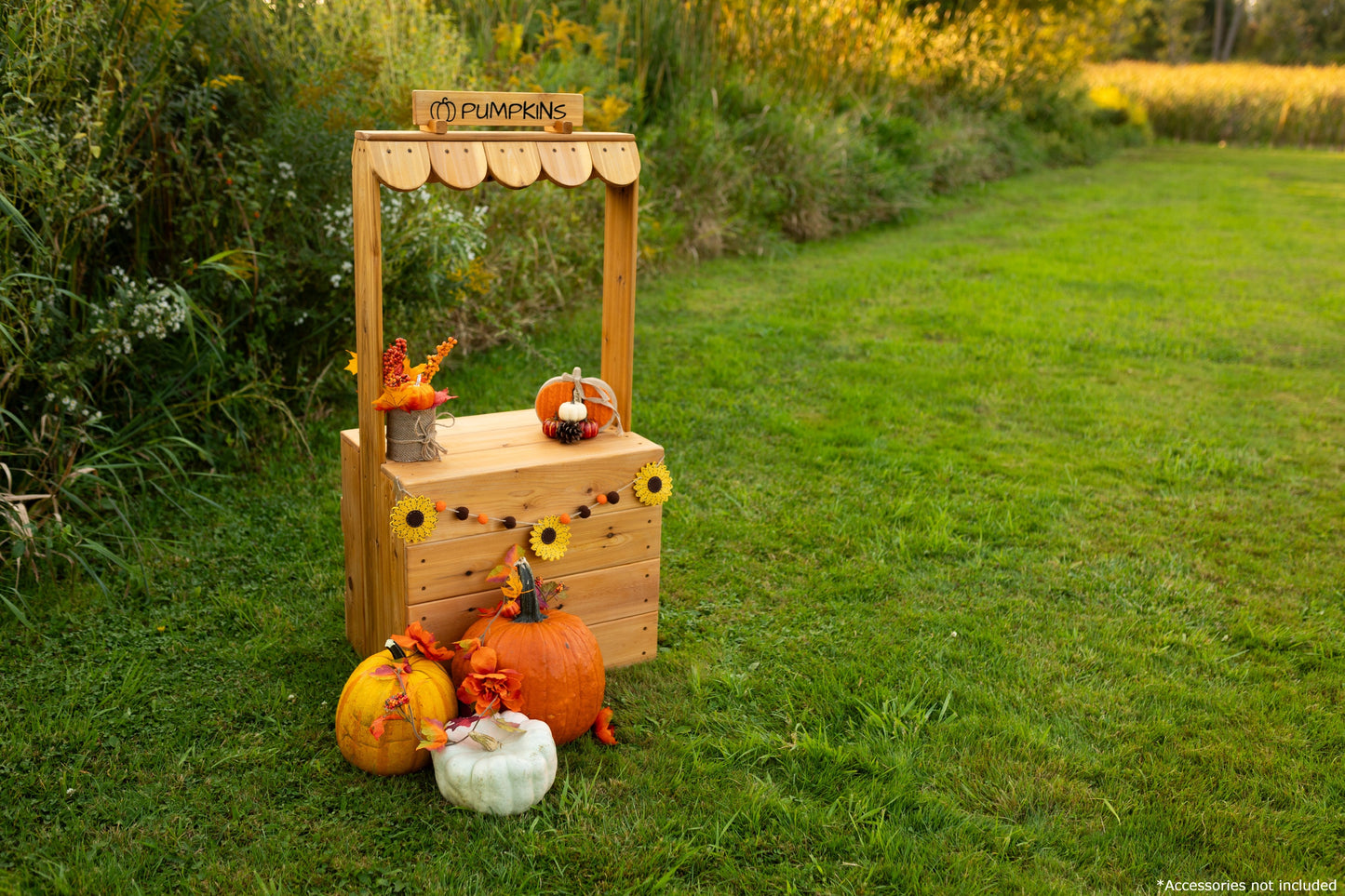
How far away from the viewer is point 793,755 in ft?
8.55

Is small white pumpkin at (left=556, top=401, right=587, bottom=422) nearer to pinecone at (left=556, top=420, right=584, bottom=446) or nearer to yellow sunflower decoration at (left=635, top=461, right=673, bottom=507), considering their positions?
pinecone at (left=556, top=420, right=584, bottom=446)

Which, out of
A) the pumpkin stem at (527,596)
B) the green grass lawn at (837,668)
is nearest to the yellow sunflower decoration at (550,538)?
the pumpkin stem at (527,596)

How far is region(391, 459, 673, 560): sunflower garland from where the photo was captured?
2.53 meters

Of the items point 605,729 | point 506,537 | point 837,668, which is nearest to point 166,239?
point 506,537

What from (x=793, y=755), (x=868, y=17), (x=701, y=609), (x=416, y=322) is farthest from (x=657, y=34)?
(x=793, y=755)

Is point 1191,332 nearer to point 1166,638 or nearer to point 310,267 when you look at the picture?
point 1166,638

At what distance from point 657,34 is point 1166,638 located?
20.8 feet

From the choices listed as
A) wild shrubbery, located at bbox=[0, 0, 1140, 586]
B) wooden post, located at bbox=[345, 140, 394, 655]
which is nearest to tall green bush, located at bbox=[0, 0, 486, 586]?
wild shrubbery, located at bbox=[0, 0, 1140, 586]

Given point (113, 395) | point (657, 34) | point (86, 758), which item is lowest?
point (86, 758)

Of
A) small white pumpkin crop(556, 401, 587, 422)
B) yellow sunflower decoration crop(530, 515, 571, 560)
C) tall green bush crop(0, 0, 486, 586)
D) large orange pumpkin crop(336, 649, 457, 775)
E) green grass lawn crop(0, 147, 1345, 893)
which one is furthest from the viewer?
tall green bush crop(0, 0, 486, 586)

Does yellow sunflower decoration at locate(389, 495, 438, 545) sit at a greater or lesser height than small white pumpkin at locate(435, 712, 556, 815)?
greater

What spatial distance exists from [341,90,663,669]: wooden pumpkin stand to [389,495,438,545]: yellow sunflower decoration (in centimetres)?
4

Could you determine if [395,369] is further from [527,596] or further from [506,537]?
[527,596]

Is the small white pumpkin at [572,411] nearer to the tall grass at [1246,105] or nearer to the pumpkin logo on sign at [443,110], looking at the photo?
the pumpkin logo on sign at [443,110]
